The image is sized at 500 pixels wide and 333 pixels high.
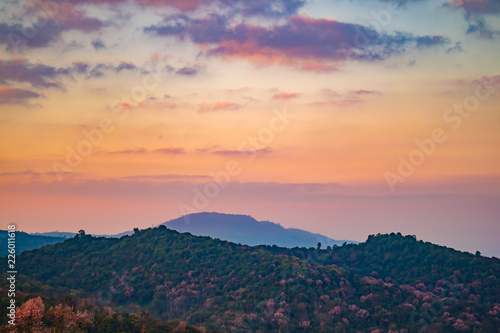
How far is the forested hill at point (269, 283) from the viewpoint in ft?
453

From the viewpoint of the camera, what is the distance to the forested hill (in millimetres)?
138125

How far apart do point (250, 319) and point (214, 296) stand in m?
22.1

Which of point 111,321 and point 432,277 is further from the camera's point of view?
point 432,277

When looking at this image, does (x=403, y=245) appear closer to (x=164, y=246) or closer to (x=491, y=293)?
(x=491, y=293)

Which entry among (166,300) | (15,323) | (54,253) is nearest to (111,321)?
Result: (15,323)

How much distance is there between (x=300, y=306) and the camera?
463ft

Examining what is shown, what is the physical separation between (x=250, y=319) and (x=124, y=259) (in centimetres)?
5758

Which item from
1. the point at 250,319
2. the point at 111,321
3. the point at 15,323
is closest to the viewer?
the point at 15,323

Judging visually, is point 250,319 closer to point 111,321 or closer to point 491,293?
point 111,321

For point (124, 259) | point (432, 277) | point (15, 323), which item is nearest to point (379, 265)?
point (432, 277)

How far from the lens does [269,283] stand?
15375 centimetres

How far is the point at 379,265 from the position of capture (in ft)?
618

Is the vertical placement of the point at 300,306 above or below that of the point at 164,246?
below

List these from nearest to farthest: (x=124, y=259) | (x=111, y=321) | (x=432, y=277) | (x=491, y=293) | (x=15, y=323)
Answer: (x=15, y=323) < (x=111, y=321) < (x=491, y=293) < (x=432, y=277) < (x=124, y=259)
